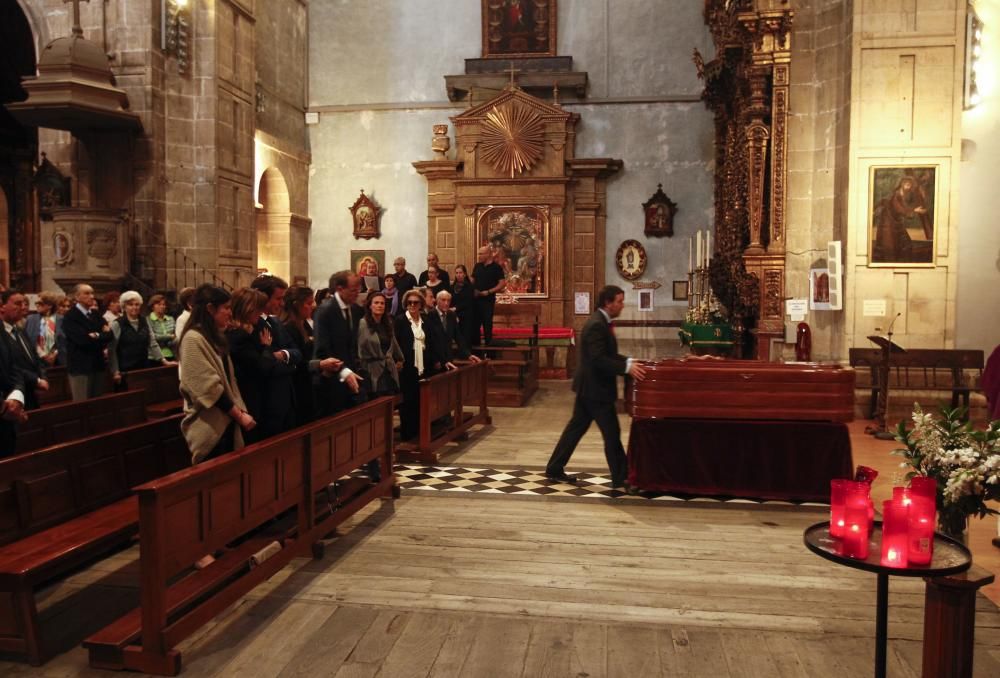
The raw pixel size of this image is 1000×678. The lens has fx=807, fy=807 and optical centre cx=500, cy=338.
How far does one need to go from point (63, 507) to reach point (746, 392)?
4.51m

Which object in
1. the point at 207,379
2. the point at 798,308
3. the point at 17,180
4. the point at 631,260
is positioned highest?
the point at 17,180

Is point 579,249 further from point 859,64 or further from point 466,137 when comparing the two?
point 859,64

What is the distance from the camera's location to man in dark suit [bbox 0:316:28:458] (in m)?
4.45

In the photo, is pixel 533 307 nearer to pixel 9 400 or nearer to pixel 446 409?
pixel 446 409

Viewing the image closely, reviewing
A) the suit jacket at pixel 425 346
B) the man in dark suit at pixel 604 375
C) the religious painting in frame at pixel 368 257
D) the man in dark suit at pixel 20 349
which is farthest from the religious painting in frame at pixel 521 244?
the man in dark suit at pixel 20 349

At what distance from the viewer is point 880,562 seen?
254 centimetres

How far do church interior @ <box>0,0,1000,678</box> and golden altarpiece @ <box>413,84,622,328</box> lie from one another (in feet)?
0.20

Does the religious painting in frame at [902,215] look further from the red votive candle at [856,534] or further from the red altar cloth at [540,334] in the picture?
the red votive candle at [856,534]

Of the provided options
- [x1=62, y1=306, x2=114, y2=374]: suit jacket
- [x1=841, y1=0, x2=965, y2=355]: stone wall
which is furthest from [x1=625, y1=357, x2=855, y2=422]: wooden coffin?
[x1=62, y1=306, x2=114, y2=374]: suit jacket

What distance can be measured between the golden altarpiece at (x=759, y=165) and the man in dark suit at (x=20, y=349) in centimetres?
786

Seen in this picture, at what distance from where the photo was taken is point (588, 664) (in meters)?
3.39

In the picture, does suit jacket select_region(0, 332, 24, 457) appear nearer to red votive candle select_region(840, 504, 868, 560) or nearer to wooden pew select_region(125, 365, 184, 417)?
wooden pew select_region(125, 365, 184, 417)

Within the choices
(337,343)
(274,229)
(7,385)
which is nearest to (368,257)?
(274,229)

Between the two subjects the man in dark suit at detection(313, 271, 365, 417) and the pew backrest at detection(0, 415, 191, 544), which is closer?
the pew backrest at detection(0, 415, 191, 544)
